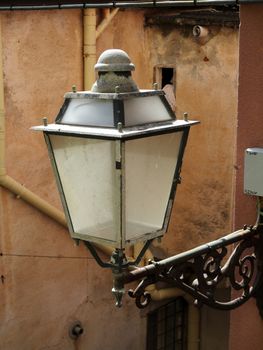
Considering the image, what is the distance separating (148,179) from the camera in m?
3.06

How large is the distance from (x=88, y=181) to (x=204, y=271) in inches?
29.9

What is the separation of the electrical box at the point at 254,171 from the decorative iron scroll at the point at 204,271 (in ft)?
0.69

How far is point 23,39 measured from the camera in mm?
8234

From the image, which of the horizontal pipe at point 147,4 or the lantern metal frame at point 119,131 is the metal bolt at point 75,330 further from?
the lantern metal frame at point 119,131

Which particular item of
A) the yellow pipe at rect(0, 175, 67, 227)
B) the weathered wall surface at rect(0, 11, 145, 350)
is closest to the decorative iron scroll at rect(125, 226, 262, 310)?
the yellow pipe at rect(0, 175, 67, 227)

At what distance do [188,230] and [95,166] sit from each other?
726 cm

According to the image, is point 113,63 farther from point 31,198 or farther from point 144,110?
point 31,198

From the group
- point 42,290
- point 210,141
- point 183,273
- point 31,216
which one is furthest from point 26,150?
point 183,273

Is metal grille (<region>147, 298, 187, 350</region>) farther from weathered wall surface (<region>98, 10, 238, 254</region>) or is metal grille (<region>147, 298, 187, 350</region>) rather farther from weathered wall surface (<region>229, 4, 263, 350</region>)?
weathered wall surface (<region>229, 4, 263, 350</region>)

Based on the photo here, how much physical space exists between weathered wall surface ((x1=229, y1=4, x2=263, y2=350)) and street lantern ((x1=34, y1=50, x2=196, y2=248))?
74cm

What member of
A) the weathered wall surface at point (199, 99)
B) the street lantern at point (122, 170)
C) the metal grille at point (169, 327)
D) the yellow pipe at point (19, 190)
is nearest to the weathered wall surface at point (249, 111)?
the street lantern at point (122, 170)

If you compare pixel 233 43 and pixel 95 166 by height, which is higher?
pixel 233 43

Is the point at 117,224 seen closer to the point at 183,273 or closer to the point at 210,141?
the point at 183,273

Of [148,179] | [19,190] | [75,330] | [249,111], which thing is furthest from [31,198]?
[148,179]
